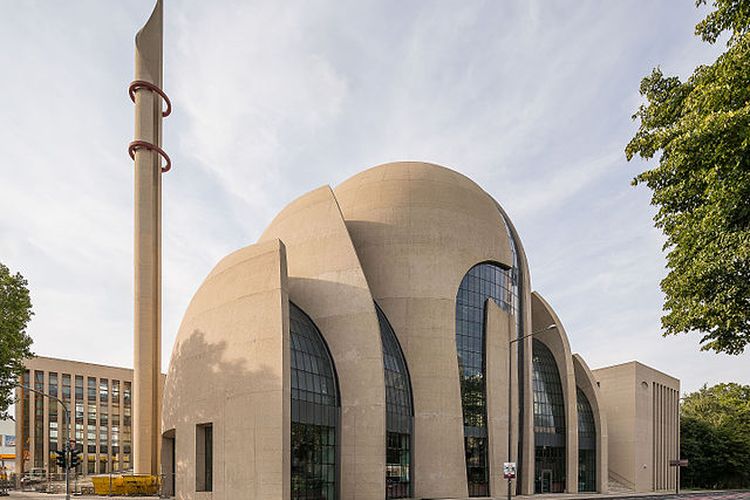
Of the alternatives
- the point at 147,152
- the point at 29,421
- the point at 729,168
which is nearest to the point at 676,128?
the point at 729,168

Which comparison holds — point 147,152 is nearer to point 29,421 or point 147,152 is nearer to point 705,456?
point 29,421

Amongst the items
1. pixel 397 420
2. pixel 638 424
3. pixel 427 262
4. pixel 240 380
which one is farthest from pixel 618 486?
pixel 240 380

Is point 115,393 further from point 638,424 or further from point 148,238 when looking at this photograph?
point 638,424

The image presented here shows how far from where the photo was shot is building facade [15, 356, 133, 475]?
6831 centimetres

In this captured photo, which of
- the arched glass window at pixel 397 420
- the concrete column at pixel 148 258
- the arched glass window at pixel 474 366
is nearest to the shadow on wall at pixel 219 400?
the arched glass window at pixel 397 420

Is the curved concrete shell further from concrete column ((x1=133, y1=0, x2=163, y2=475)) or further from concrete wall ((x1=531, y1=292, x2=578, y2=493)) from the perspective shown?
concrete column ((x1=133, y1=0, x2=163, y2=475))

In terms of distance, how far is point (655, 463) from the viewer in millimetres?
58438

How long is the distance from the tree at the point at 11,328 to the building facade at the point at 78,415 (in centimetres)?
3575

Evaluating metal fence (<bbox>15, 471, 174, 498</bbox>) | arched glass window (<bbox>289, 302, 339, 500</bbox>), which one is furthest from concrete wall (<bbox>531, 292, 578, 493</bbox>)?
metal fence (<bbox>15, 471, 174, 498</bbox>)

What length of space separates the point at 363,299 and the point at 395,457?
369 inches

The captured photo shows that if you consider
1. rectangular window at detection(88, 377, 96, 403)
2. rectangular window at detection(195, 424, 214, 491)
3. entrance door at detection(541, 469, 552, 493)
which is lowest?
entrance door at detection(541, 469, 552, 493)

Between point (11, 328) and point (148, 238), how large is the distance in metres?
19.1

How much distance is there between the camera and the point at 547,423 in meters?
50.2

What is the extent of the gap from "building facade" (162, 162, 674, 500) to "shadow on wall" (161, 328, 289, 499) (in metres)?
0.09
